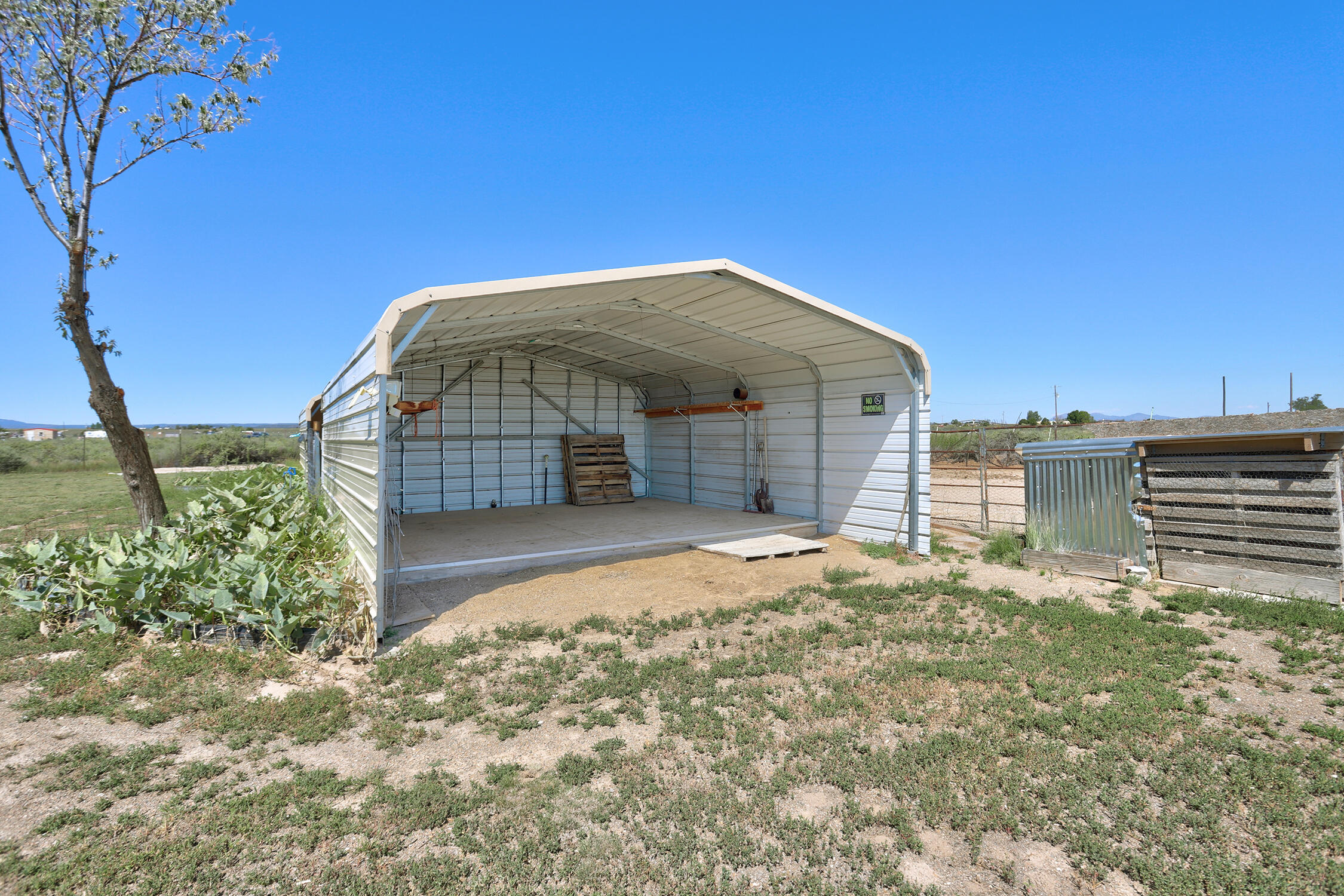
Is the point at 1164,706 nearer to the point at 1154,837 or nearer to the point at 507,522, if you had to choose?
the point at 1154,837

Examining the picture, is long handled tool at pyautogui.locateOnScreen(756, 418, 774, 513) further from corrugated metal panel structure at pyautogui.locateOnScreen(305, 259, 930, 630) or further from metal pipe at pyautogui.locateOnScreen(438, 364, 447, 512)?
metal pipe at pyautogui.locateOnScreen(438, 364, 447, 512)

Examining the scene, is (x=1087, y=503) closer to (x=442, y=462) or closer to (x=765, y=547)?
(x=765, y=547)

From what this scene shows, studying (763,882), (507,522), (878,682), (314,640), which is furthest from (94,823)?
(507,522)

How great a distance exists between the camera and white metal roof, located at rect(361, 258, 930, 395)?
6.43m

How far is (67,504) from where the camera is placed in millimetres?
13781

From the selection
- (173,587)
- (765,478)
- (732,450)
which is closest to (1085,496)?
(765,478)

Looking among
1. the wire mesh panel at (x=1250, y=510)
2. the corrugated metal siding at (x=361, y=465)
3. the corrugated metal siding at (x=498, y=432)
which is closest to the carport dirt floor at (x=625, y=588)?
the corrugated metal siding at (x=361, y=465)

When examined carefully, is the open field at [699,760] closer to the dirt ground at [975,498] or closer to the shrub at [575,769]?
the shrub at [575,769]

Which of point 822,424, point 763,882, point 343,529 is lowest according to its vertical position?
point 763,882

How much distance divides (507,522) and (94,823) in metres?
8.94

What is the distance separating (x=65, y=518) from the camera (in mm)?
11547

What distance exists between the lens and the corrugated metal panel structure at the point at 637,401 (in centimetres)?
681

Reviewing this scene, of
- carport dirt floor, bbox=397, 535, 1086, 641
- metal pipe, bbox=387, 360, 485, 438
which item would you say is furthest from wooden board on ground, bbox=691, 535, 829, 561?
metal pipe, bbox=387, 360, 485, 438

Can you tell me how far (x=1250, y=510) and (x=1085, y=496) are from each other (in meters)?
1.55
